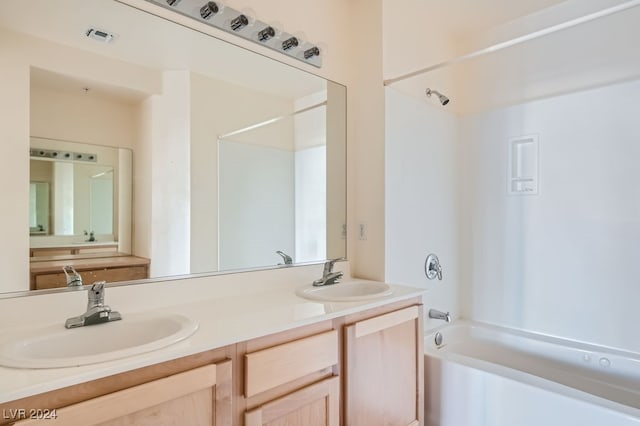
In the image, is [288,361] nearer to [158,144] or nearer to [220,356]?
[220,356]

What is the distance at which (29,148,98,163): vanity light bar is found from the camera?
125 centimetres

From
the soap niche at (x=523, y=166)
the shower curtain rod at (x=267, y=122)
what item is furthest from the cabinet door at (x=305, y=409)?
the soap niche at (x=523, y=166)

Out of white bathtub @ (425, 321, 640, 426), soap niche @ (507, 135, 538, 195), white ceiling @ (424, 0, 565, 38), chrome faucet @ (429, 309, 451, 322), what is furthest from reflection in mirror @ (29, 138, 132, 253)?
soap niche @ (507, 135, 538, 195)

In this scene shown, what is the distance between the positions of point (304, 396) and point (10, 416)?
83 centimetres

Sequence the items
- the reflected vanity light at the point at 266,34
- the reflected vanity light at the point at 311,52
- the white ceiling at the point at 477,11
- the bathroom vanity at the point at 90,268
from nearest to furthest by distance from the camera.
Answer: the bathroom vanity at the point at 90,268
the reflected vanity light at the point at 266,34
the reflected vanity light at the point at 311,52
the white ceiling at the point at 477,11

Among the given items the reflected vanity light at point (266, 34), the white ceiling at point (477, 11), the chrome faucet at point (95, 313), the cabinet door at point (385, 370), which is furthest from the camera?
the white ceiling at point (477, 11)

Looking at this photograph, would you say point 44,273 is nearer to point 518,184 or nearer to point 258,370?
point 258,370

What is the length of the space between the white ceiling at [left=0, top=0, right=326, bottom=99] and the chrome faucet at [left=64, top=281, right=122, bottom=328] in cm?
76

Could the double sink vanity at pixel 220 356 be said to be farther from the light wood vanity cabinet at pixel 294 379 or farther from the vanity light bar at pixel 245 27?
the vanity light bar at pixel 245 27

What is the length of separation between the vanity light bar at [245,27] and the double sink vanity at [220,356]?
118 centimetres

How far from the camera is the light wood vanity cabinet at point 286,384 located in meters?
0.86

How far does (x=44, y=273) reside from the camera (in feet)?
4.07

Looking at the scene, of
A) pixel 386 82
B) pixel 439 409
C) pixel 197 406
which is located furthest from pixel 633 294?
pixel 197 406

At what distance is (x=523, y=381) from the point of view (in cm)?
167
